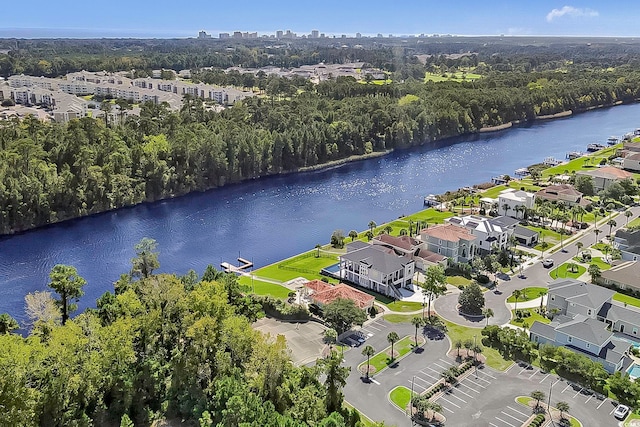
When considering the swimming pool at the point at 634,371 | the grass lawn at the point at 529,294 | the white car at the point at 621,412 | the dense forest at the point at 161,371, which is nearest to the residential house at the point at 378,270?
the grass lawn at the point at 529,294

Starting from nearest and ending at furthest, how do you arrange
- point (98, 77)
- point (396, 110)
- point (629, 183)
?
1. point (629, 183)
2. point (396, 110)
3. point (98, 77)

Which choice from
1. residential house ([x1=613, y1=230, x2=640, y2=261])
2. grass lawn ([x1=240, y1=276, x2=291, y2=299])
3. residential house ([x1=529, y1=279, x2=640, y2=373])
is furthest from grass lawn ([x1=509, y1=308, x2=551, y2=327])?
grass lawn ([x1=240, y1=276, x2=291, y2=299])

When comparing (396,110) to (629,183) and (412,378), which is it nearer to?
(629,183)

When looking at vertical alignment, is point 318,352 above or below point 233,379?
below

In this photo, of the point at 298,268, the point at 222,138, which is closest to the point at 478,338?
the point at 298,268

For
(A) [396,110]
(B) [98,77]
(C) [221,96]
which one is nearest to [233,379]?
(A) [396,110]

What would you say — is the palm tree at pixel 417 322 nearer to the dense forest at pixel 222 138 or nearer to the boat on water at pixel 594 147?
the dense forest at pixel 222 138

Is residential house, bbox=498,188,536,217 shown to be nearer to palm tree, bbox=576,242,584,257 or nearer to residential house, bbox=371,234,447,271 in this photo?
palm tree, bbox=576,242,584,257
